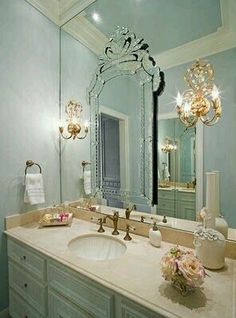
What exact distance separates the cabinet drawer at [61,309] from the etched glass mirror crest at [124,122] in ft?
2.44

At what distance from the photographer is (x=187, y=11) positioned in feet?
4.47

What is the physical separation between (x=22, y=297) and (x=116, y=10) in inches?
92.1

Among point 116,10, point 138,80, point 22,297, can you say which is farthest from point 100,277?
point 116,10

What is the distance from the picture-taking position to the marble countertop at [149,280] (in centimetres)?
78

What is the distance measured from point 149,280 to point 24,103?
1.61 metres

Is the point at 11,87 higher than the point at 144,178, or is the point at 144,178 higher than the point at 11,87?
the point at 11,87

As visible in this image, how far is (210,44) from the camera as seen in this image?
1.26m

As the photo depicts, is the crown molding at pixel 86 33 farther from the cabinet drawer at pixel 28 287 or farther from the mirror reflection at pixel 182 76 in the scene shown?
the cabinet drawer at pixel 28 287

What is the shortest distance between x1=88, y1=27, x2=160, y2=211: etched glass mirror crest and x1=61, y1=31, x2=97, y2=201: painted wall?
15cm

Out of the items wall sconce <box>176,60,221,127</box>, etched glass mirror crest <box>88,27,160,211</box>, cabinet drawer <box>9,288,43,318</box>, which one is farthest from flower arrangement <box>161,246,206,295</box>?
cabinet drawer <box>9,288,43,318</box>

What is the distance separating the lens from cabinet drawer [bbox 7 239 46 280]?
1.30m

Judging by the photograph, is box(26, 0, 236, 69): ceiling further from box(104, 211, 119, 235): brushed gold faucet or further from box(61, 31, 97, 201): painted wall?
box(104, 211, 119, 235): brushed gold faucet

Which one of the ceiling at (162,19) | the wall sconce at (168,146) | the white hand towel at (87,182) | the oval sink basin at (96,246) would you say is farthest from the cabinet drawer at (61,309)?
the ceiling at (162,19)

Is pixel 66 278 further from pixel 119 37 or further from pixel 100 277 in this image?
pixel 119 37
